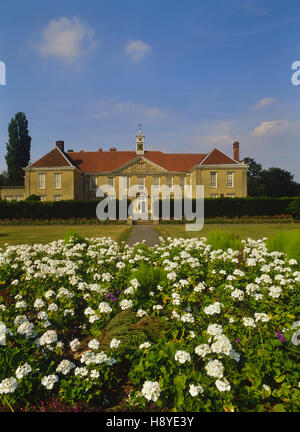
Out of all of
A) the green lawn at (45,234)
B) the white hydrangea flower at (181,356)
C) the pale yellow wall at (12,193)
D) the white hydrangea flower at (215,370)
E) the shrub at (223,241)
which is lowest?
the green lawn at (45,234)

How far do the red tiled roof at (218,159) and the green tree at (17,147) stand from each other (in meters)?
34.1

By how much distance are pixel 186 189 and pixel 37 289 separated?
120 feet

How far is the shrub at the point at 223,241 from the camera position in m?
7.41

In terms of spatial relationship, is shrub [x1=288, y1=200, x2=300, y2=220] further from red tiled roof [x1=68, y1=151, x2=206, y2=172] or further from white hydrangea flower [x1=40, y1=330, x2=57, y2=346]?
white hydrangea flower [x1=40, y1=330, x2=57, y2=346]

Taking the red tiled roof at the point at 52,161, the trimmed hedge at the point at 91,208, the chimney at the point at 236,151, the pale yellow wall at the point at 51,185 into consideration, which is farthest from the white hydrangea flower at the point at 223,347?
the chimney at the point at 236,151

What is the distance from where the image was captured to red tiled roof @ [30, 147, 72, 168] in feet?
125

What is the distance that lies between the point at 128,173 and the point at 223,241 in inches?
1297

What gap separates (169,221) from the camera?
27406 mm

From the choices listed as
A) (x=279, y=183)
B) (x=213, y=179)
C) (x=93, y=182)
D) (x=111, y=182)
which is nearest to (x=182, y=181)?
(x=213, y=179)

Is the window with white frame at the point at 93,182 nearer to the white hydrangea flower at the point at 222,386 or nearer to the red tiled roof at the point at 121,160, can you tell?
the red tiled roof at the point at 121,160

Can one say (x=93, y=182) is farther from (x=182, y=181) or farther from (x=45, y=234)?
(x=45, y=234)

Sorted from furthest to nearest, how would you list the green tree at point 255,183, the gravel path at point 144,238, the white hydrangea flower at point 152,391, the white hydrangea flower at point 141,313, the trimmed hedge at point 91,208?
the green tree at point 255,183
the trimmed hedge at point 91,208
the gravel path at point 144,238
the white hydrangea flower at point 141,313
the white hydrangea flower at point 152,391

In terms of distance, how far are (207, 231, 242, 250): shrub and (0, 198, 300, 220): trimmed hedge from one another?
21943 millimetres
